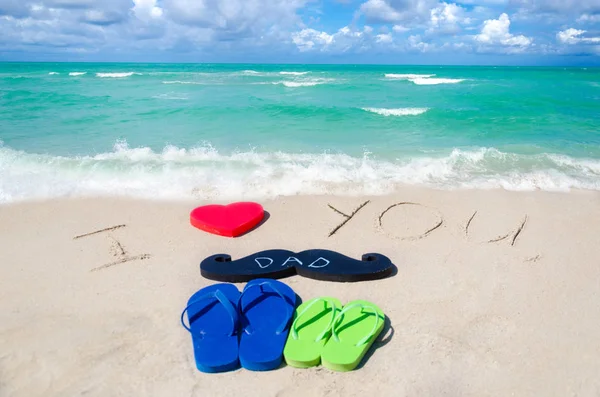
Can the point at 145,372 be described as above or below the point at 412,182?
below

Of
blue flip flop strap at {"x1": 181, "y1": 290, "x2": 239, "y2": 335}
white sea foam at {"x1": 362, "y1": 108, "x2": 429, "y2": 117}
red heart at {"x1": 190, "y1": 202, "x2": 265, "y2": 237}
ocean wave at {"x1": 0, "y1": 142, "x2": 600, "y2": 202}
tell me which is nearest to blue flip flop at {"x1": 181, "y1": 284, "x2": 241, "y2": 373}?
blue flip flop strap at {"x1": 181, "y1": 290, "x2": 239, "y2": 335}

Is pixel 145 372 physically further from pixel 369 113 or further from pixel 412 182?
pixel 369 113

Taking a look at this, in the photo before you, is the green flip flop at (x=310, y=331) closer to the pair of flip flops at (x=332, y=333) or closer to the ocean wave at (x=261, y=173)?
the pair of flip flops at (x=332, y=333)

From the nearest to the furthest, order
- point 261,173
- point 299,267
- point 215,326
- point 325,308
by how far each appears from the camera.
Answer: point 215,326 < point 325,308 < point 299,267 < point 261,173

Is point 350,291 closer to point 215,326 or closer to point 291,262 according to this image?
point 291,262

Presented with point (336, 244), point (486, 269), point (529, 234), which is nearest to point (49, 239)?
point (336, 244)

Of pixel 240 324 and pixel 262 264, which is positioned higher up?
pixel 262 264

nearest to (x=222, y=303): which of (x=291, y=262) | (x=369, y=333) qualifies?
(x=291, y=262)
